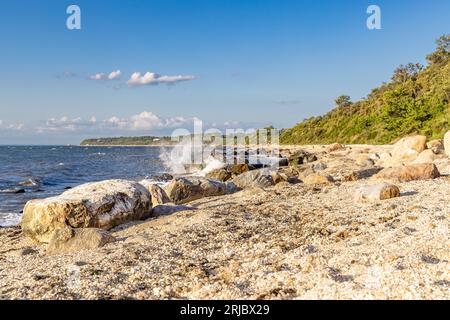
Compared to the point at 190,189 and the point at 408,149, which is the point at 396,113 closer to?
the point at 408,149

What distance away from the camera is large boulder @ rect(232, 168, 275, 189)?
609 inches

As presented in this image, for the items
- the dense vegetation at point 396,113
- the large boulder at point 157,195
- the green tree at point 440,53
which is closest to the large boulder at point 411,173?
the large boulder at point 157,195

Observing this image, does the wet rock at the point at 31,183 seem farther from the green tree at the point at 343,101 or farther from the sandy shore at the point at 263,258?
the green tree at the point at 343,101

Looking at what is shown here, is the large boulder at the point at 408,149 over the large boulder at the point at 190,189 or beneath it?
→ over

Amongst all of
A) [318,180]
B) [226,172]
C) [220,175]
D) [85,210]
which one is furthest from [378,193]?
[226,172]

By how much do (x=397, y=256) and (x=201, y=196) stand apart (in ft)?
30.0

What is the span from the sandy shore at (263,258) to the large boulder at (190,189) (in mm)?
3676

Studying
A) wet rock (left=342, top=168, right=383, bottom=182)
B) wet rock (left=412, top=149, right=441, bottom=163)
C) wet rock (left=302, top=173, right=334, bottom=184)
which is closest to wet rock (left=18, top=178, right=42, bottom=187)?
wet rock (left=302, top=173, right=334, bottom=184)

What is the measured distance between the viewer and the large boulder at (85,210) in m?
8.97

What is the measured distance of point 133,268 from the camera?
230 inches

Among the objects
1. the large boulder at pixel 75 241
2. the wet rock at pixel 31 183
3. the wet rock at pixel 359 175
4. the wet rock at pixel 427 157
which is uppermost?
the wet rock at pixel 427 157

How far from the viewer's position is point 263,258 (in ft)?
19.7
